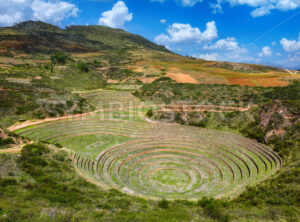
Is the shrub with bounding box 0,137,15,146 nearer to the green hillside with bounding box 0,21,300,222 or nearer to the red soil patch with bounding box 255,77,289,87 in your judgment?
the green hillside with bounding box 0,21,300,222

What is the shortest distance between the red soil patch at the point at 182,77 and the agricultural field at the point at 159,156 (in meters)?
29.2

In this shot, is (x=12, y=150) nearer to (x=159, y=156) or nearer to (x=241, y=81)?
(x=159, y=156)

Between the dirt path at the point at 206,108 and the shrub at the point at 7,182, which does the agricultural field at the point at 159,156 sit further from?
the shrub at the point at 7,182

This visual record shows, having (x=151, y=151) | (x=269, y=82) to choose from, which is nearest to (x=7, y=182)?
(x=151, y=151)

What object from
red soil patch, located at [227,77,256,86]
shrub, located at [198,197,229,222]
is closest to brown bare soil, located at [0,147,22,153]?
shrub, located at [198,197,229,222]

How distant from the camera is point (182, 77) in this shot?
2564 inches

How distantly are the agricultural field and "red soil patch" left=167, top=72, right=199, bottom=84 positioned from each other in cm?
2915

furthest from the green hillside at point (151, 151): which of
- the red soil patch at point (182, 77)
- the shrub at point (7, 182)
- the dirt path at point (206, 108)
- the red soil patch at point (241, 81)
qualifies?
the red soil patch at point (182, 77)

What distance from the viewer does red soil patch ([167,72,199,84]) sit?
6084cm

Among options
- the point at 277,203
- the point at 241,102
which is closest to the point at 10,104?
the point at 277,203

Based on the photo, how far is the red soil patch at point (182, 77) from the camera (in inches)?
2395

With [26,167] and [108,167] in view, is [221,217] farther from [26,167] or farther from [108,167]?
[26,167]

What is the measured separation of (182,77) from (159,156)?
4536 cm

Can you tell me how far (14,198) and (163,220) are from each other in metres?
8.65
